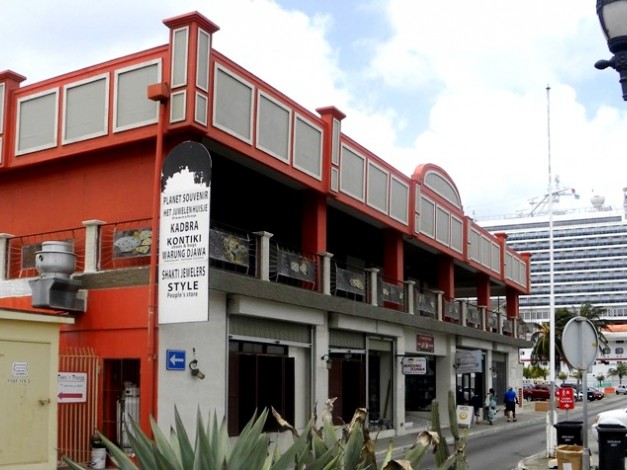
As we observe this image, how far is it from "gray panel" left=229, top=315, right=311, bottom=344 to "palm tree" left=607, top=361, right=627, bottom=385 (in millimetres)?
108461

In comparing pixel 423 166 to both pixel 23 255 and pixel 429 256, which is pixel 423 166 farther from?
pixel 23 255

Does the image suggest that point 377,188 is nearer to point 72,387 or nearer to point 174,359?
point 174,359

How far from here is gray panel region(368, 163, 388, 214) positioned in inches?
1017

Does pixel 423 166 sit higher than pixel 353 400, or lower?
higher

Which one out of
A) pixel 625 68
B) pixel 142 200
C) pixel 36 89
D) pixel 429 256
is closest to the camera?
pixel 625 68

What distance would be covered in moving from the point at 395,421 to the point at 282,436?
7.37m

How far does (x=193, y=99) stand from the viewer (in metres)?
17.3

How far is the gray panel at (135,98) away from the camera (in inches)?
717

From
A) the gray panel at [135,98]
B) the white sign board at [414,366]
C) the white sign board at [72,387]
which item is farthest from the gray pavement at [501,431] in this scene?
the gray panel at [135,98]

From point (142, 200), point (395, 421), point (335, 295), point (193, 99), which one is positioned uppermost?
point (193, 99)

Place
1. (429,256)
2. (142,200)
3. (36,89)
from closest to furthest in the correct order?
1. (142,200)
2. (36,89)
3. (429,256)

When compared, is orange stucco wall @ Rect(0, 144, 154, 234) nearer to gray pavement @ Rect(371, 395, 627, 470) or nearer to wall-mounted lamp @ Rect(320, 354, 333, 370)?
wall-mounted lamp @ Rect(320, 354, 333, 370)

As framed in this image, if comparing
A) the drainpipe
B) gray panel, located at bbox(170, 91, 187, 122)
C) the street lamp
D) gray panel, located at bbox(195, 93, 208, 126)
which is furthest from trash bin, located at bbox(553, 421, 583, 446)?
the street lamp

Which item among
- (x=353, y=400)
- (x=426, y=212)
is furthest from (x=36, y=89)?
(x=426, y=212)
